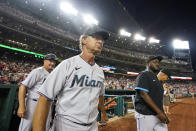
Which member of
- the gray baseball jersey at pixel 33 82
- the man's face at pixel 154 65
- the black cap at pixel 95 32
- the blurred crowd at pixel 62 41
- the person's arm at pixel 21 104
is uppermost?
the blurred crowd at pixel 62 41

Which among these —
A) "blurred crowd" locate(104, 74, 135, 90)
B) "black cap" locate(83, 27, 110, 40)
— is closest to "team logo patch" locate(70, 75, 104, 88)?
"black cap" locate(83, 27, 110, 40)

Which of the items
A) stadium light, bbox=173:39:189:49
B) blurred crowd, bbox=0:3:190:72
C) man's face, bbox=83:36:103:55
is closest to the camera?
man's face, bbox=83:36:103:55

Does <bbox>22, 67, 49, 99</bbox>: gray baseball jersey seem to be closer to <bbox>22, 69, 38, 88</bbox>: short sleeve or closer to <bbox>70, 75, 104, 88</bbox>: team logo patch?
<bbox>22, 69, 38, 88</bbox>: short sleeve

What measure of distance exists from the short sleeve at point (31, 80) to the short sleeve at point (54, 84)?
144 cm

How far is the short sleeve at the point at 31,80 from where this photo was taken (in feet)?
7.77

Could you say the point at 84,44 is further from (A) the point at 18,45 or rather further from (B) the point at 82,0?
(B) the point at 82,0

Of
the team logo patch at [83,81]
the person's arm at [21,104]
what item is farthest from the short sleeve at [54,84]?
the person's arm at [21,104]

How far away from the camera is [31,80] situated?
2.44 meters

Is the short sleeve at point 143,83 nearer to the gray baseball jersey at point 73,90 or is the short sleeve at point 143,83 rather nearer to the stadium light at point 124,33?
the gray baseball jersey at point 73,90

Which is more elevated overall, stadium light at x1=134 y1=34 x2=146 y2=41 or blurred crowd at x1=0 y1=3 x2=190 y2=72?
stadium light at x1=134 y1=34 x2=146 y2=41

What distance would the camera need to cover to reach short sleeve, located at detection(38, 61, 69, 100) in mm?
1194

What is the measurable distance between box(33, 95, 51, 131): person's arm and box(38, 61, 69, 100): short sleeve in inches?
2.4

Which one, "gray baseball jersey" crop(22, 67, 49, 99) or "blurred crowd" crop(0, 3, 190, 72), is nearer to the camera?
"gray baseball jersey" crop(22, 67, 49, 99)

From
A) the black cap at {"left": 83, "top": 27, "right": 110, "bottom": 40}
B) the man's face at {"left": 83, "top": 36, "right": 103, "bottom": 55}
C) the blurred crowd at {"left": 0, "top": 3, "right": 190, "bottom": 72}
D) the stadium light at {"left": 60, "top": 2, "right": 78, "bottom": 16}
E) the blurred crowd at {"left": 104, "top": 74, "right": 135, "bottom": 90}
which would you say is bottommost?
the blurred crowd at {"left": 104, "top": 74, "right": 135, "bottom": 90}
